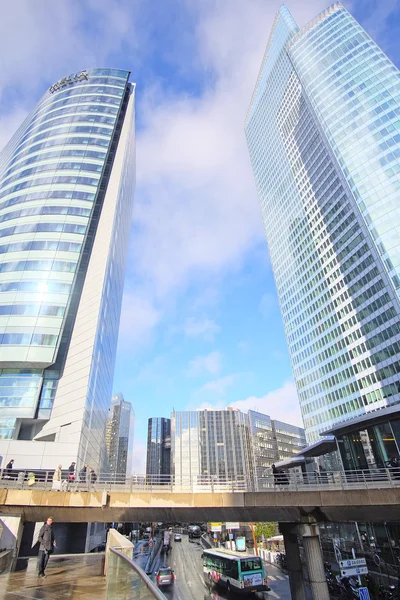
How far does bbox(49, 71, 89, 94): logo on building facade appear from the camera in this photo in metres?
91.9

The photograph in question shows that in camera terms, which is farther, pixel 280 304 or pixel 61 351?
pixel 280 304

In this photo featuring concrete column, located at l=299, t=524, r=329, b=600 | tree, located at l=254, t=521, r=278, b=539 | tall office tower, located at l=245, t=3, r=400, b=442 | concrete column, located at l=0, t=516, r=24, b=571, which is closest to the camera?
concrete column, located at l=0, t=516, r=24, b=571

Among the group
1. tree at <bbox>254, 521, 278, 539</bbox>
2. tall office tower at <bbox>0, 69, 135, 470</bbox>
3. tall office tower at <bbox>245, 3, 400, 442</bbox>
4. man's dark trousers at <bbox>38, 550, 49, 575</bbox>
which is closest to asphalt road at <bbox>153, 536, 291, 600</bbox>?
tall office tower at <bbox>0, 69, 135, 470</bbox>

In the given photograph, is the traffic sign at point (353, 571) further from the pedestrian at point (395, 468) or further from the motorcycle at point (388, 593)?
the pedestrian at point (395, 468)

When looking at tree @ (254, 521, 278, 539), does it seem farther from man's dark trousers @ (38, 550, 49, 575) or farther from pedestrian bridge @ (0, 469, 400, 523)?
man's dark trousers @ (38, 550, 49, 575)

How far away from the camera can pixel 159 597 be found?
4.28 m

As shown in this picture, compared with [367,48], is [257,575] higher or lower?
lower

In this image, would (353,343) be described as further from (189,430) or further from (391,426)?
(189,430)

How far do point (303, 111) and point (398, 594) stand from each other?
119981 millimetres

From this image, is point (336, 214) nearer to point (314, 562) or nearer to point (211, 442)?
point (314, 562)

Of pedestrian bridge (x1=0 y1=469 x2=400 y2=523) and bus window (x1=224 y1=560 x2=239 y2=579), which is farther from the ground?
pedestrian bridge (x1=0 y1=469 x2=400 y2=523)

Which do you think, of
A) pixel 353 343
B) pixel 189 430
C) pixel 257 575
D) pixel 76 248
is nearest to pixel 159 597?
pixel 257 575

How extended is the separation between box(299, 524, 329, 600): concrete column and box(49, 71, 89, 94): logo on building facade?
106 m

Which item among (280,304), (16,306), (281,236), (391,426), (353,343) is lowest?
(391,426)
